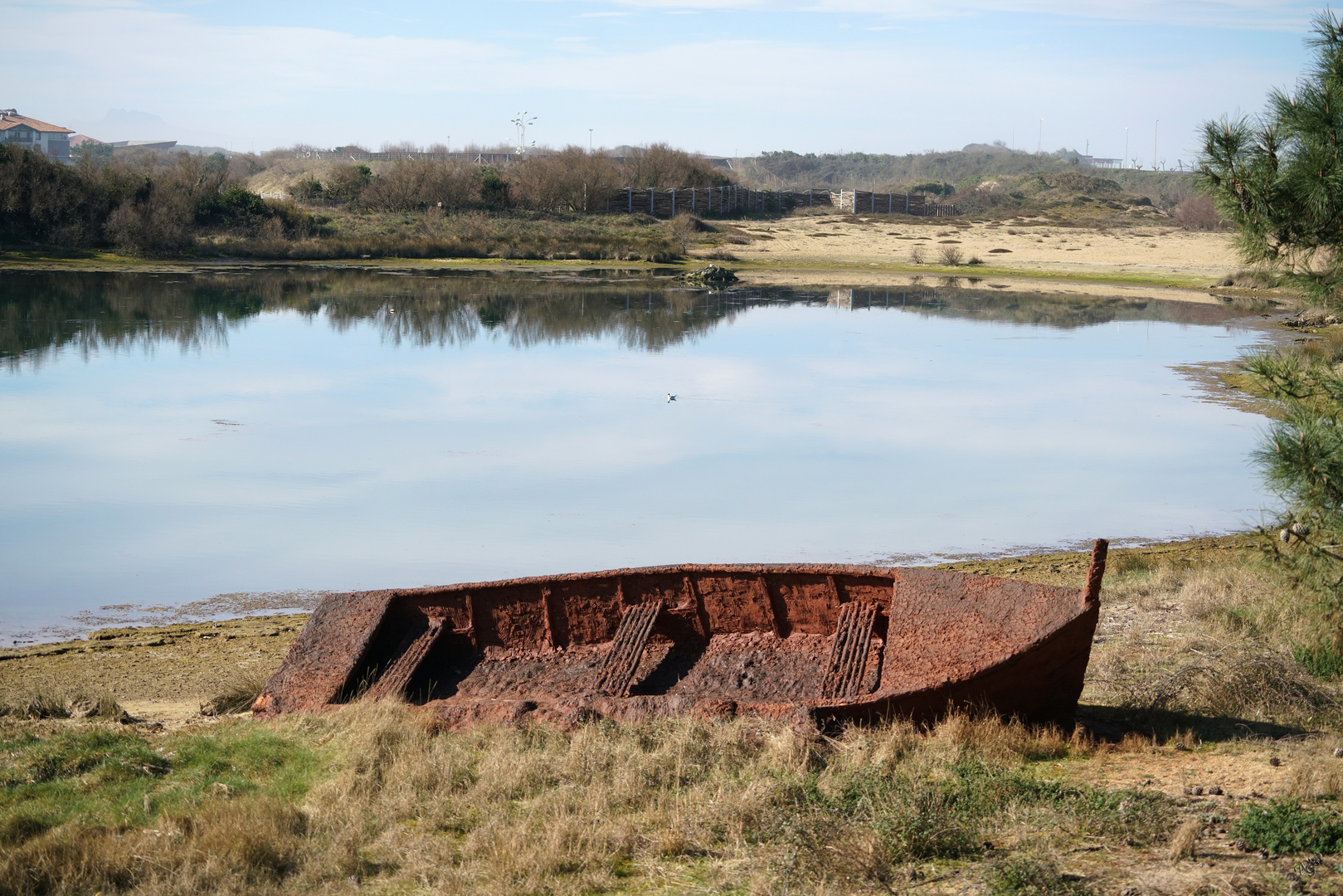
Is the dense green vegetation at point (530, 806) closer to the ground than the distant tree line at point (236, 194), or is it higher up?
closer to the ground

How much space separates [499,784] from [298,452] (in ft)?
39.3

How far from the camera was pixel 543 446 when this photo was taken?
1730 cm

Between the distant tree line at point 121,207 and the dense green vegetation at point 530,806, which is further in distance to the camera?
the distant tree line at point 121,207

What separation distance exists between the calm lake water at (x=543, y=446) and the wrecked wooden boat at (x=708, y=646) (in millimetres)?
3500

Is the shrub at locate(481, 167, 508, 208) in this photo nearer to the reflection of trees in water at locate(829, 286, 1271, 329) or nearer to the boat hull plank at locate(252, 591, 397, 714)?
the reflection of trees in water at locate(829, 286, 1271, 329)

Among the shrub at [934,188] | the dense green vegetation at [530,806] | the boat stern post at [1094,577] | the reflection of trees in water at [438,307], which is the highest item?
the shrub at [934,188]

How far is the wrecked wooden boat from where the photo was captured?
638cm

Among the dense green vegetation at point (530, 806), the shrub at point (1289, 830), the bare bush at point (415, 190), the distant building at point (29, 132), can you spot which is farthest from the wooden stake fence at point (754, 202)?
the distant building at point (29, 132)

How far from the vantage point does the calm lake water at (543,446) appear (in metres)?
12.3

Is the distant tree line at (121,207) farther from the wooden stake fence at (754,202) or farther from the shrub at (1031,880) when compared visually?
the shrub at (1031,880)

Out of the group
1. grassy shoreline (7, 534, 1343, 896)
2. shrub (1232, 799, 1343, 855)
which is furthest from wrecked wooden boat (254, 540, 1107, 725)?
shrub (1232, 799, 1343, 855)

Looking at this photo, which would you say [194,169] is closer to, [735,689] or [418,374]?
[418,374]

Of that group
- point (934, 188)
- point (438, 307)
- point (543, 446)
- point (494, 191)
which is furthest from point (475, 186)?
point (934, 188)

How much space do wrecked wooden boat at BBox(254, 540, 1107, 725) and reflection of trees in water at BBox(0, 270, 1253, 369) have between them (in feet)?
65.8
